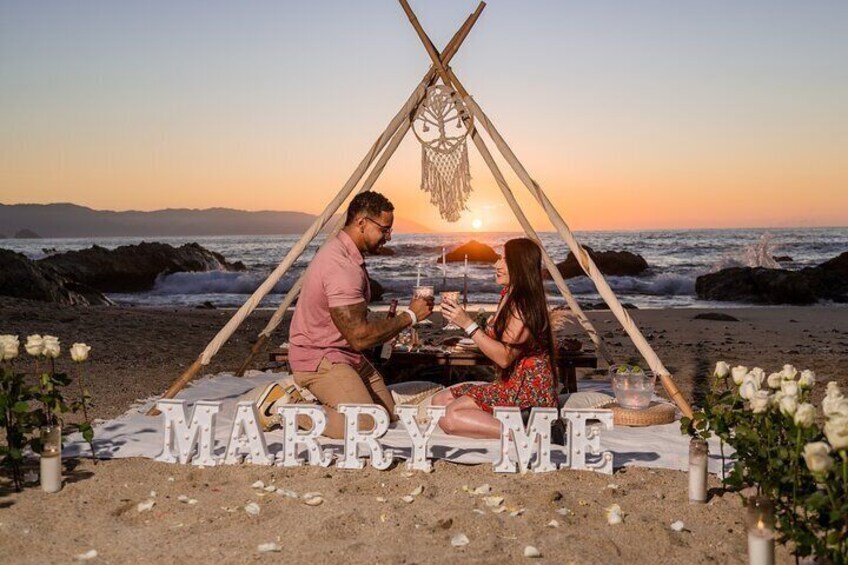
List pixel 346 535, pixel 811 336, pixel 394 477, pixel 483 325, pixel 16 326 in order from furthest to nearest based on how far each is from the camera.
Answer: pixel 811 336 < pixel 16 326 < pixel 483 325 < pixel 394 477 < pixel 346 535

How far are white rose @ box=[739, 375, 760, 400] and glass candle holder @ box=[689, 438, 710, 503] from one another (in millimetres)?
572

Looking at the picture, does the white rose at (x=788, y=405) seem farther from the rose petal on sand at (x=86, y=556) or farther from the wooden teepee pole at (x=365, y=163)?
the wooden teepee pole at (x=365, y=163)

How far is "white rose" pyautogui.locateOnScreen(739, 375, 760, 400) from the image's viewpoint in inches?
130

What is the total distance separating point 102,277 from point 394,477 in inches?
833

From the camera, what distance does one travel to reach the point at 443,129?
20.3 ft

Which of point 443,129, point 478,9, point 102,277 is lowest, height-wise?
point 102,277

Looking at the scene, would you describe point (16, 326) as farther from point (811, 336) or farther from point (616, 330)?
point (811, 336)

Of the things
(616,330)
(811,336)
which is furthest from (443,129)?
(811,336)

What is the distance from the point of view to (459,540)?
347 cm

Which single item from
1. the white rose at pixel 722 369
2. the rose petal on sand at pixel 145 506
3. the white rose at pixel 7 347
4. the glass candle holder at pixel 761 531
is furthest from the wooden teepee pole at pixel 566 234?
the white rose at pixel 7 347

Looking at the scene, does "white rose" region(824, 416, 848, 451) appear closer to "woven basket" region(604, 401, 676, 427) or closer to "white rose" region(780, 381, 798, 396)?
"white rose" region(780, 381, 798, 396)

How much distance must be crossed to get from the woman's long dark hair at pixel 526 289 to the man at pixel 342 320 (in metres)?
0.59

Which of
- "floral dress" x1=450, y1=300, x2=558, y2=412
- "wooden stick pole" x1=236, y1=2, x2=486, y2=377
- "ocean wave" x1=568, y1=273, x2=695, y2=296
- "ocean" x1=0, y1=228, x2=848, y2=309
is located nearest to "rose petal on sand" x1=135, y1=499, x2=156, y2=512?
"floral dress" x1=450, y1=300, x2=558, y2=412

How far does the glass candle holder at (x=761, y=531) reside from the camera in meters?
2.73
